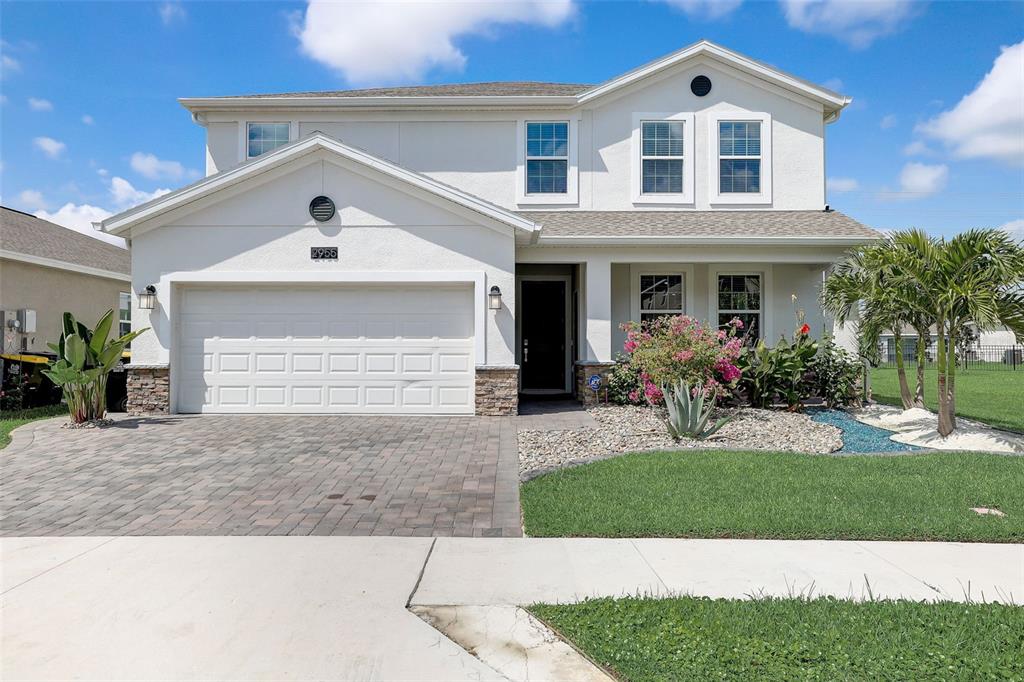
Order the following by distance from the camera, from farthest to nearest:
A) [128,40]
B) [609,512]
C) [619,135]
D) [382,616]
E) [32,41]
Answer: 1. [619,135]
2. [128,40]
3. [32,41]
4. [609,512]
5. [382,616]

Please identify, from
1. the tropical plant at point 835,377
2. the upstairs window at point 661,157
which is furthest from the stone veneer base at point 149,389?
the tropical plant at point 835,377

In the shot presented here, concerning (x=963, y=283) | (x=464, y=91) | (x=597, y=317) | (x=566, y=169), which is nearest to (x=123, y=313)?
(x=464, y=91)

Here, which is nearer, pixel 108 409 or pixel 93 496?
pixel 93 496

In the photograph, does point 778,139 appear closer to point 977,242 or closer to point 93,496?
point 977,242

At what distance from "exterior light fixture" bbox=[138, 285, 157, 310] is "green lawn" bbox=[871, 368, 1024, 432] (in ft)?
50.2

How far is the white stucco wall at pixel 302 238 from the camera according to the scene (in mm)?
11672

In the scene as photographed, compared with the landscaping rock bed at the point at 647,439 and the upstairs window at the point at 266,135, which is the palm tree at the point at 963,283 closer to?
the landscaping rock bed at the point at 647,439

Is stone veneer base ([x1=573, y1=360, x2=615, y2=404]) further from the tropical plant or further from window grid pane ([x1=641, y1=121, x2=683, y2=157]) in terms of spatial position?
window grid pane ([x1=641, y1=121, x2=683, y2=157])

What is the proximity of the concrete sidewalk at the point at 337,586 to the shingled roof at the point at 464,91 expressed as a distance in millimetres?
12122

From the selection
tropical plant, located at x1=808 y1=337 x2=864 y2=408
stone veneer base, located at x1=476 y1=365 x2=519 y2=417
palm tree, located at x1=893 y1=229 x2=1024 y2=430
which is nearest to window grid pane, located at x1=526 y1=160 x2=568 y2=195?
stone veneer base, located at x1=476 y1=365 x2=519 y2=417

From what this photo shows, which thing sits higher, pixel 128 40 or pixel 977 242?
pixel 128 40

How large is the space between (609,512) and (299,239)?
847 centimetres

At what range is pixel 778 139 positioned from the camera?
14.7 meters

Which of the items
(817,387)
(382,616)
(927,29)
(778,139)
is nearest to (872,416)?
(817,387)
